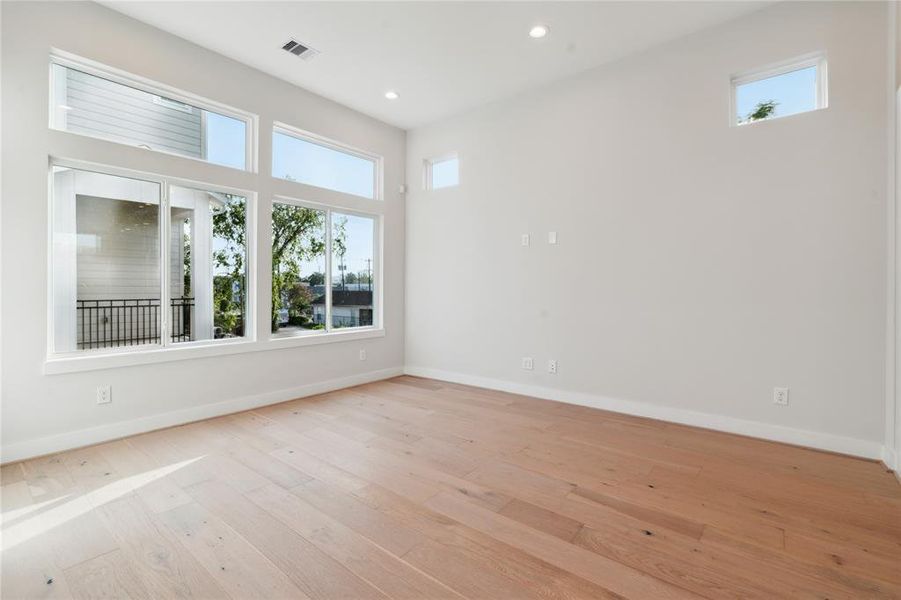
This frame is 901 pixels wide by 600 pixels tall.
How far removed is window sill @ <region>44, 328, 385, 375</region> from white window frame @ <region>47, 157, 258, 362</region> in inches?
0.7

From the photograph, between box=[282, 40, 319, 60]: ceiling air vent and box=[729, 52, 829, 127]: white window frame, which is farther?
box=[282, 40, 319, 60]: ceiling air vent

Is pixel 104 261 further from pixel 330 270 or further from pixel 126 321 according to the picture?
pixel 330 270

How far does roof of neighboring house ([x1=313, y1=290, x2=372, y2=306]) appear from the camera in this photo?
4.91m

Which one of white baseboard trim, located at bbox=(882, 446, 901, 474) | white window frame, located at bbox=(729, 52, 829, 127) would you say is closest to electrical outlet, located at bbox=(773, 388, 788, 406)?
white baseboard trim, located at bbox=(882, 446, 901, 474)

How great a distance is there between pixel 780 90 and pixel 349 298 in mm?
4595

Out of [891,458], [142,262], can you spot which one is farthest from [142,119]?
[891,458]

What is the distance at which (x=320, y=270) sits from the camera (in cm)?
478

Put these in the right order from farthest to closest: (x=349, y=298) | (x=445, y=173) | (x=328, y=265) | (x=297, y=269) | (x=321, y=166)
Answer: (x=445, y=173) → (x=349, y=298) → (x=328, y=265) → (x=321, y=166) → (x=297, y=269)

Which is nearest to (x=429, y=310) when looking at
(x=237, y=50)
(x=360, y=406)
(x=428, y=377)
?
(x=428, y=377)

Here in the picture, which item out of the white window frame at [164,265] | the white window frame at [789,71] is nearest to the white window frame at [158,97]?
the white window frame at [164,265]

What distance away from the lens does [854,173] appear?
9.41 feet

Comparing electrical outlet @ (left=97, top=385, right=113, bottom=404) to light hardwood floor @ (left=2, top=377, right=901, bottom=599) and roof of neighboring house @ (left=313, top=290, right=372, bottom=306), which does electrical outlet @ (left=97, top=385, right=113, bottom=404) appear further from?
roof of neighboring house @ (left=313, top=290, right=372, bottom=306)

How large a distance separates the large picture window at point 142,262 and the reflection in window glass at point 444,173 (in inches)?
94.6

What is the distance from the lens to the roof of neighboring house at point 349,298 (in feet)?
16.1
